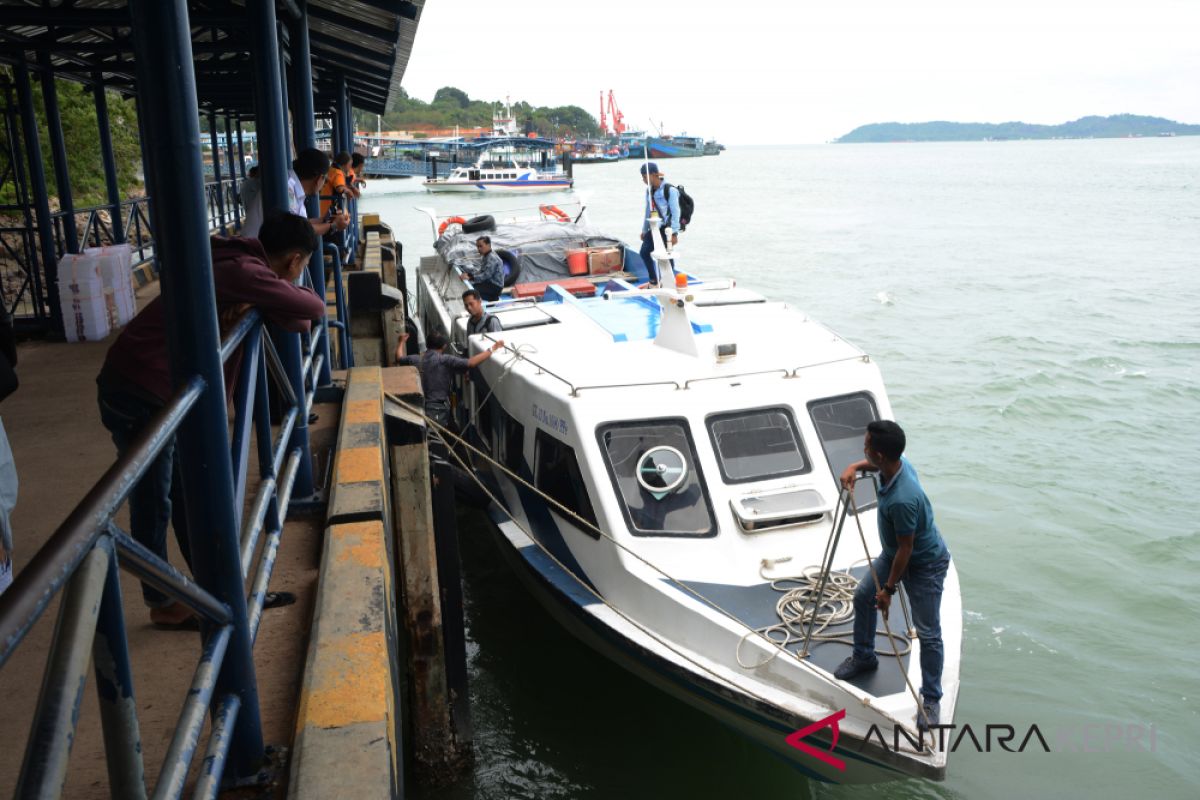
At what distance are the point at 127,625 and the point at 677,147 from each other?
145974mm

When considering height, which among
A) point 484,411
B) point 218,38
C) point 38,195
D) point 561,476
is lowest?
point 484,411

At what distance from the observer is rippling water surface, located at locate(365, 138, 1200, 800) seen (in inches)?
310

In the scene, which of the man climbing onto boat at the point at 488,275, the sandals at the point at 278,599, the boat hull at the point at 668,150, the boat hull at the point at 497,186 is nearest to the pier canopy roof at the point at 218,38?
the man climbing onto boat at the point at 488,275

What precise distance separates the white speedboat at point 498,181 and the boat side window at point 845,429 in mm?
66552

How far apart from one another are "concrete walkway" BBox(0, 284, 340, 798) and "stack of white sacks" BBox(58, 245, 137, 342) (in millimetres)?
2448

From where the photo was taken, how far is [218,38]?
10.2 m

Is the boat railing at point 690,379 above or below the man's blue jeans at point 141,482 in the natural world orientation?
below

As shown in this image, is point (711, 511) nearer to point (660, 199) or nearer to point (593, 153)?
point (660, 199)

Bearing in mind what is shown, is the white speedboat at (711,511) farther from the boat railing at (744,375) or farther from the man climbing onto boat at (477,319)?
the man climbing onto boat at (477,319)

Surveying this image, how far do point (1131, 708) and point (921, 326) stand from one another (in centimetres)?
1742

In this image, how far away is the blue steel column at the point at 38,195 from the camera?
9.42 metres

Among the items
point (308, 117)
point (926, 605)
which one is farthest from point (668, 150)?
point (926, 605)

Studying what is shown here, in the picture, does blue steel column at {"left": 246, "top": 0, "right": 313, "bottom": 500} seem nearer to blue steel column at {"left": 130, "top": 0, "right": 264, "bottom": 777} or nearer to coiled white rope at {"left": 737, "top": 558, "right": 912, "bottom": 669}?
blue steel column at {"left": 130, "top": 0, "right": 264, "bottom": 777}

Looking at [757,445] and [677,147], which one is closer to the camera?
[757,445]
